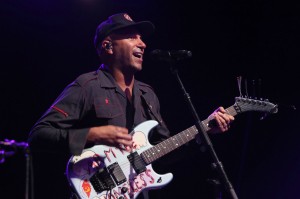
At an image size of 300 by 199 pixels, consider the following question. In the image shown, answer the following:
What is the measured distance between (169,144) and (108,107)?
0.72m

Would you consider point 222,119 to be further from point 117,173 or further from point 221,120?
point 117,173

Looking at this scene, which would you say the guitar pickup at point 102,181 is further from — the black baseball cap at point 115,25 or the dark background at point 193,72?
the dark background at point 193,72

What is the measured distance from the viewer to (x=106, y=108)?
328 centimetres

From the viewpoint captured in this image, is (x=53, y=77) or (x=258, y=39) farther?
(x=258, y=39)

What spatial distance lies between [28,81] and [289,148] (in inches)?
158

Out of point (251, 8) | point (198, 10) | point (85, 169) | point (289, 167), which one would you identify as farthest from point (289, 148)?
point (85, 169)

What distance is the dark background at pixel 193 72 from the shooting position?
15.0 ft

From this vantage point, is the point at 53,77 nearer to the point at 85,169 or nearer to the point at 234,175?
the point at 85,169

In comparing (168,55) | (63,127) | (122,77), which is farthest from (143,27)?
(63,127)

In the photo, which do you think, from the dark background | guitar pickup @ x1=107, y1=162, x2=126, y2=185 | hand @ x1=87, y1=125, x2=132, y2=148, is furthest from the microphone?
the dark background

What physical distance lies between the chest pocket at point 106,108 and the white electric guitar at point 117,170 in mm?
297

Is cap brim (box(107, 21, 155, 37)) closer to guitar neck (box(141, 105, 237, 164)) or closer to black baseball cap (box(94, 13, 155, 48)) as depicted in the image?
black baseball cap (box(94, 13, 155, 48))

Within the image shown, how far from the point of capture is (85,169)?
2.83 m

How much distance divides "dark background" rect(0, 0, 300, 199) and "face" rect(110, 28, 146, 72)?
1.43 metres
